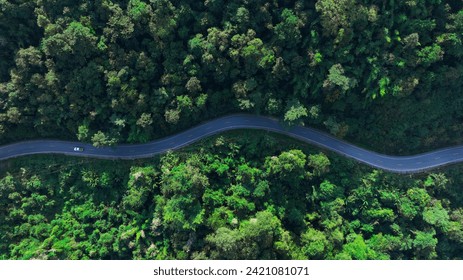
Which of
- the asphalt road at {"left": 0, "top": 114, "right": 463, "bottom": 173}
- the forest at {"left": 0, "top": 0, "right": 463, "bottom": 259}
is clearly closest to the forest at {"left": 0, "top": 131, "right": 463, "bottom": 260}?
the forest at {"left": 0, "top": 0, "right": 463, "bottom": 259}

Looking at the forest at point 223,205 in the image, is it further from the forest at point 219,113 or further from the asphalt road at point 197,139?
the asphalt road at point 197,139

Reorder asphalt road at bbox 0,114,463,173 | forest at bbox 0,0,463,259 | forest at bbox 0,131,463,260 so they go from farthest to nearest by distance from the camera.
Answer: asphalt road at bbox 0,114,463,173 < forest at bbox 0,0,463,259 < forest at bbox 0,131,463,260

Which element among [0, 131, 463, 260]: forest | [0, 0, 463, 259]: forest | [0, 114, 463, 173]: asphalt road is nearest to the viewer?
[0, 131, 463, 260]: forest

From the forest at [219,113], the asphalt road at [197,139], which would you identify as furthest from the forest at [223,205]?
the asphalt road at [197,139]

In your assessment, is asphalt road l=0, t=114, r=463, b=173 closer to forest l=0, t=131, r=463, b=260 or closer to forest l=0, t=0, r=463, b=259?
forest l=0, t=131, r=463, b=260

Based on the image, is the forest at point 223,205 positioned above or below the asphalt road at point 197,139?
below

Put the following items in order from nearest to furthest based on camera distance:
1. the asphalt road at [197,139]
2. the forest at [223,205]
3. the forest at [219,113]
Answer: the forest at [223,205], the forest at [219,113], the asphalt road at [197,139]

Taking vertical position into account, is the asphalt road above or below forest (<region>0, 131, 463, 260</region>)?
above

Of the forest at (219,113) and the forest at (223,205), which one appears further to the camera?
the forest at (219,113)

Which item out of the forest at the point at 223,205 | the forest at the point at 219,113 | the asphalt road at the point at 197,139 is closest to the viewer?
the forest at the point at 223,205

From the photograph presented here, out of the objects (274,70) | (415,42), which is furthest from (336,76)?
(415,42)

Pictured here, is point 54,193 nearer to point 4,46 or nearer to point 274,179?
point 4,46
